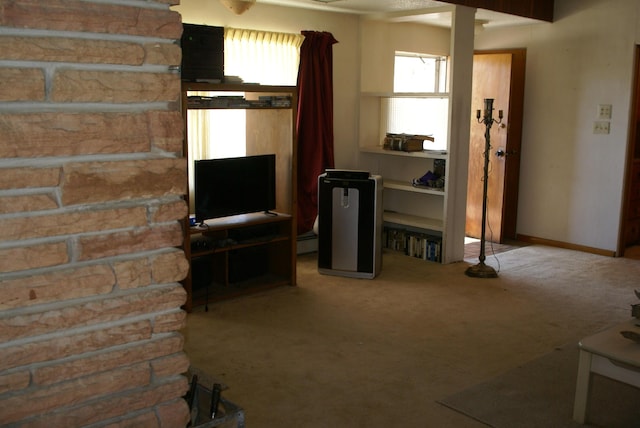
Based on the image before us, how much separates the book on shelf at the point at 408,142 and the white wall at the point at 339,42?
473mm

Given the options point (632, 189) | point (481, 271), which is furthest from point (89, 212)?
point (632, 189)

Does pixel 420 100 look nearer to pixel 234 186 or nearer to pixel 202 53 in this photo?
pixel 234 186

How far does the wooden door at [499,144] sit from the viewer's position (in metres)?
6.54

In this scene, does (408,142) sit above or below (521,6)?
below

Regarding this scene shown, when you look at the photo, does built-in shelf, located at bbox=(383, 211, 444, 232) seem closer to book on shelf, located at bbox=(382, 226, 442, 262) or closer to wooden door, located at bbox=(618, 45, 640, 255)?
book on shelf, located at bbox=(382, 226, 442, 262)

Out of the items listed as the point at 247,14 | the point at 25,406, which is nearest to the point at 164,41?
the point at 25,406

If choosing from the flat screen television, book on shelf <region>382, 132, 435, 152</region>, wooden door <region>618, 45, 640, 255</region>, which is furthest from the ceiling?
the flat screen television

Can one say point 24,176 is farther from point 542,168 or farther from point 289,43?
point 542,168

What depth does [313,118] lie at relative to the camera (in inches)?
222

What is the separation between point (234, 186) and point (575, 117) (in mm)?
3553

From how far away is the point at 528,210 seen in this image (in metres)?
6.69

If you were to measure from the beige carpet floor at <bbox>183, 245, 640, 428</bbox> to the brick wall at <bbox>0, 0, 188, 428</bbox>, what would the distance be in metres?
1.66

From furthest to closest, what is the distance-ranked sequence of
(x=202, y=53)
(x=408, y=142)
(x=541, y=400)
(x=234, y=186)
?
(x=408, y=142)
(x=234, y=186)
(x=202, y=53)
(x=541, y=400)

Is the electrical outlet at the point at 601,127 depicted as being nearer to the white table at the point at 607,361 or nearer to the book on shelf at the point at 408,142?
the book on shelf at the point at 408,142
